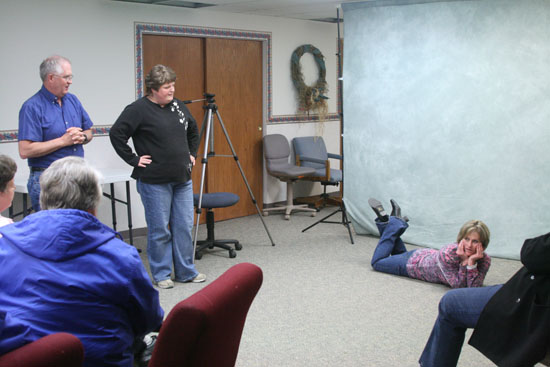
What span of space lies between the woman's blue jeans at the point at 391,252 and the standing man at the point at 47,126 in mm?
2146

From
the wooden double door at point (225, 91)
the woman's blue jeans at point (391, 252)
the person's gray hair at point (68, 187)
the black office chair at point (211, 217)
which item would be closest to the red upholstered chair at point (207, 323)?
the person's gray hair at point (68, 187)

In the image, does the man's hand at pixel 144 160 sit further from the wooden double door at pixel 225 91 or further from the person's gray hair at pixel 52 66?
the wooden double door at pixel 225 91

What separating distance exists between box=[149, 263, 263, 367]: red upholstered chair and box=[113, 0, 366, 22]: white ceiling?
4.02m

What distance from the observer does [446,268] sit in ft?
13.1

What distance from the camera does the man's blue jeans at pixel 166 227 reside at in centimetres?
400

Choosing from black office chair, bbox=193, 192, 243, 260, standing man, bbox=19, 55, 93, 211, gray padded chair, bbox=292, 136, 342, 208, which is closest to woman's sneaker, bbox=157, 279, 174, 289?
black office chair, bbox=193, 192, 243, 260

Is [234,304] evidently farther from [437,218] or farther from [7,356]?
[437,218]

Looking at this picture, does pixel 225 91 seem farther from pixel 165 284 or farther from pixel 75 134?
pixel 75 134

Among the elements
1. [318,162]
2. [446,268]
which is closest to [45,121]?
[446,268]

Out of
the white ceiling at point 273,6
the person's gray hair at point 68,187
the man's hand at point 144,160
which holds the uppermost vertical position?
the white ceiling at point 273,6

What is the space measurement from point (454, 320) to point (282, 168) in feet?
13.8

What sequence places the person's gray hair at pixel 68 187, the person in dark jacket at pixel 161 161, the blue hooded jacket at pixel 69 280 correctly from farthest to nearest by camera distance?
the person in dark jacket at pixel 161 161 → the person's gray hair at pixel 68 187 → the blue hooded jacket at pixel 69 280

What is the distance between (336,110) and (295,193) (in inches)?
47.0

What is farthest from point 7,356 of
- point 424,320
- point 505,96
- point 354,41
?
point 354,41
